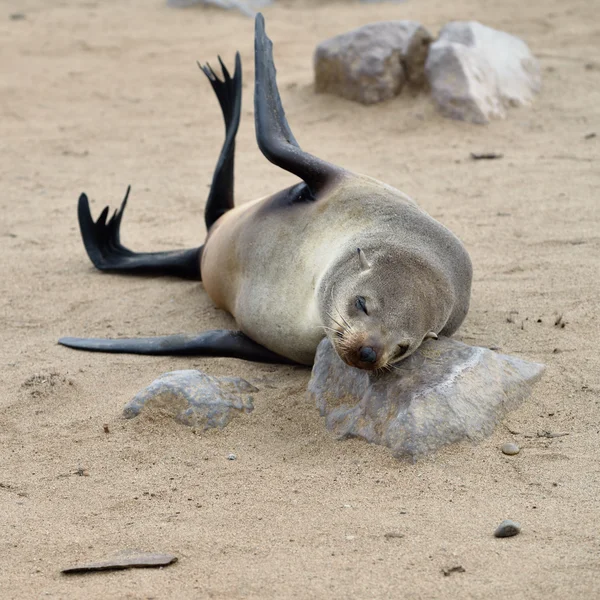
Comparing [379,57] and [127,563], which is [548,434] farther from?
[379,57]

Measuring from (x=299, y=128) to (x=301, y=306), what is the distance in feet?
14.6

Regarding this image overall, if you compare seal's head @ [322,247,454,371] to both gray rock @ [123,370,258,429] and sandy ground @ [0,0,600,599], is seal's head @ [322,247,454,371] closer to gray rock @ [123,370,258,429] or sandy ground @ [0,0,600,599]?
sandy ground @ [0,0,600,599]

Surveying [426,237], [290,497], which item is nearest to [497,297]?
[426,237]

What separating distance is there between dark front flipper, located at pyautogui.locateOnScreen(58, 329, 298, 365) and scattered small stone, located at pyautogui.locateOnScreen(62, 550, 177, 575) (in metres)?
1.65

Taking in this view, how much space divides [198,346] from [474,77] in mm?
4559

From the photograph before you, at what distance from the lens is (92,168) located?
7.85 m

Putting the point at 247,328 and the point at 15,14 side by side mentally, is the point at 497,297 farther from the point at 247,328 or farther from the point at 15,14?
the point at 15,14

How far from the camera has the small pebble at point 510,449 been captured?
3.39m

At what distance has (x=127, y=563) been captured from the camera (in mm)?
2842

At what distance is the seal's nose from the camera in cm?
345

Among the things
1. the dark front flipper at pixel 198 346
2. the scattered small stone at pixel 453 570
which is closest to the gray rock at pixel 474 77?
the dark front flipper at pixel 198 346

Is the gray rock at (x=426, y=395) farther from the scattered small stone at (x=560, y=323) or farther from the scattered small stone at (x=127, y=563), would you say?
the scattered small stone at (x=127, y=563)

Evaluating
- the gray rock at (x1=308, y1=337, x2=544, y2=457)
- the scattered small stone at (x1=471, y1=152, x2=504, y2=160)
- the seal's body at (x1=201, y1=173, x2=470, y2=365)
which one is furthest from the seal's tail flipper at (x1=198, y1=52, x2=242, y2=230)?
the scattered small stone at (x1=471, y1=152, x2=504, y2=160)

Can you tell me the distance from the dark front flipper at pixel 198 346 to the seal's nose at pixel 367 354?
3.26ft
